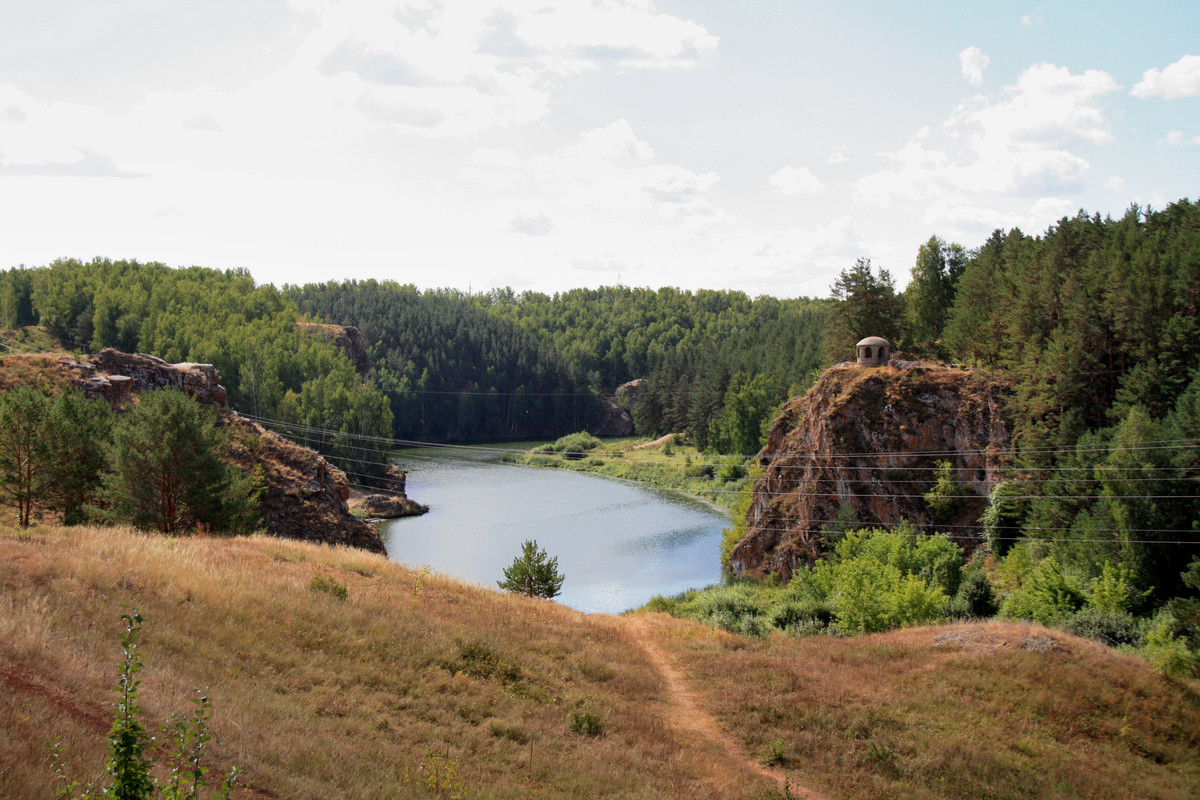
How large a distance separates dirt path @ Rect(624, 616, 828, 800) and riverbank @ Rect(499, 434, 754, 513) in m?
43.2

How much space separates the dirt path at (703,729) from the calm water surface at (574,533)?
57.4ft

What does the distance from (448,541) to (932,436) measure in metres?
34.0

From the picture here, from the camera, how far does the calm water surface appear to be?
1885 inches

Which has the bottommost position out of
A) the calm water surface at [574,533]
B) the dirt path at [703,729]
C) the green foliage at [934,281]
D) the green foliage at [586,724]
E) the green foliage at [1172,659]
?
the calm water surface at [574,533]

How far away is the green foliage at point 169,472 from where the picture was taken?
2612 centimetres

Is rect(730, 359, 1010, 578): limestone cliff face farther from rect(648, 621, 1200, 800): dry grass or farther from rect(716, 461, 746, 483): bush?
rect(716, 461, 746, 483): bush

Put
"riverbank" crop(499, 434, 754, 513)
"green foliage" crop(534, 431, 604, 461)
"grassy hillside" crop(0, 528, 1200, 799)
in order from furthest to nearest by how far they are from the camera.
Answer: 1. "green foliage" crop(534, 431, 604, 461)
2. "riverbank" crop(499, 434, 754, 513)
3. "grassy hillside" crop(0, 528, 1200, 799)

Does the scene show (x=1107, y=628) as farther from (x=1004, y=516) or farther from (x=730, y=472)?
(x=730, y=472)

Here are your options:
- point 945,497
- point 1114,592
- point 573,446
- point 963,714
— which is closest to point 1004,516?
point 945,497

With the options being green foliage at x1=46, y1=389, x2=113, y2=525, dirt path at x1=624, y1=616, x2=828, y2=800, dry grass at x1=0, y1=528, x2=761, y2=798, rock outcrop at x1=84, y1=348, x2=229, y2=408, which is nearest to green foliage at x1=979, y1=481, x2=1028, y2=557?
dirt path at x1=624, y1=616, x2=828, y2=800

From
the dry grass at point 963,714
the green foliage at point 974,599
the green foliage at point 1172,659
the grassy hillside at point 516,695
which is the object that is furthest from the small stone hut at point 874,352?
the grassy hillside at point 516,695

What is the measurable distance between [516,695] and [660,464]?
79995 mm

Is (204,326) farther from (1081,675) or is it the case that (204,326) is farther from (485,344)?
(1081,675)

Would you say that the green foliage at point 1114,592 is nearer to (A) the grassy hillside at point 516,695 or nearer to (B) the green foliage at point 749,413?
(A) the grassy hillside at point 516,695
